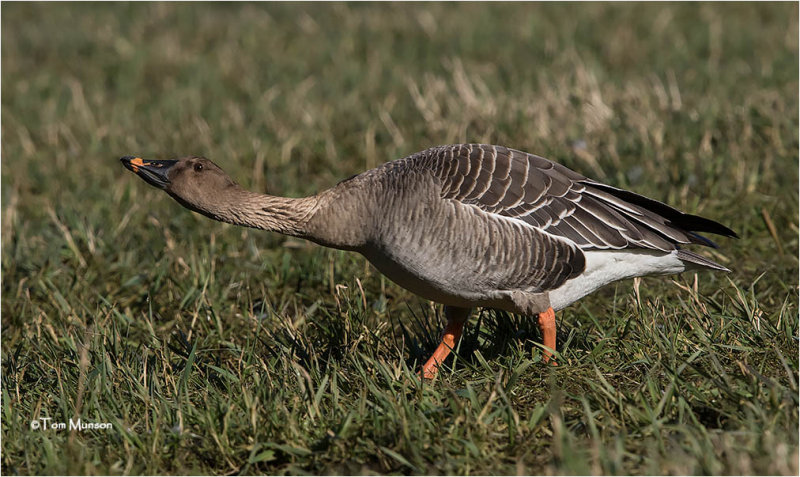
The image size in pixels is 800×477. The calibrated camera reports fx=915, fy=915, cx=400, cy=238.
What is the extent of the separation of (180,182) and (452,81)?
241 inches

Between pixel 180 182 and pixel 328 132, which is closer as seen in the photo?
pixel 180 182

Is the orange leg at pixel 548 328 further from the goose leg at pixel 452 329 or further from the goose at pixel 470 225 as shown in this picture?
the goose leg at pixel 452 329

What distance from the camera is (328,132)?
9047mm

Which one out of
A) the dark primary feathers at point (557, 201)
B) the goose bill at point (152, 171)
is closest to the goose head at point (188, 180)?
the goose bill at point (152, 171)

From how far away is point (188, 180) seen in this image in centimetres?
498

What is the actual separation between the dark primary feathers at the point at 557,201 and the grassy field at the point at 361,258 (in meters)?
0.46

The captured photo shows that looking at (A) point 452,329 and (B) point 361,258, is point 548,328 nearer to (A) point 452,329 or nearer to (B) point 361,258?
(A) point 452,329

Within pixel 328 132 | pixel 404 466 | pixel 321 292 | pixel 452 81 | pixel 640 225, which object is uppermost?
pixel 452 81

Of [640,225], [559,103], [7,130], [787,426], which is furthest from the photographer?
[7,130]

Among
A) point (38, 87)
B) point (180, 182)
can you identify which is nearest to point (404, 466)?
point (180, 182)

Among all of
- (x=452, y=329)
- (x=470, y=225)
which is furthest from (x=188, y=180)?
(x=452, y=329)

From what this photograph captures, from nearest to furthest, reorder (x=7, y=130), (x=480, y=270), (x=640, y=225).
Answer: (x=480, y=270) → (x=640, y=225) → (x=7, y=130)

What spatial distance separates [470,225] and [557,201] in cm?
59

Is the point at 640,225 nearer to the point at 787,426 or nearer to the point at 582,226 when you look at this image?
the point at 582,226
